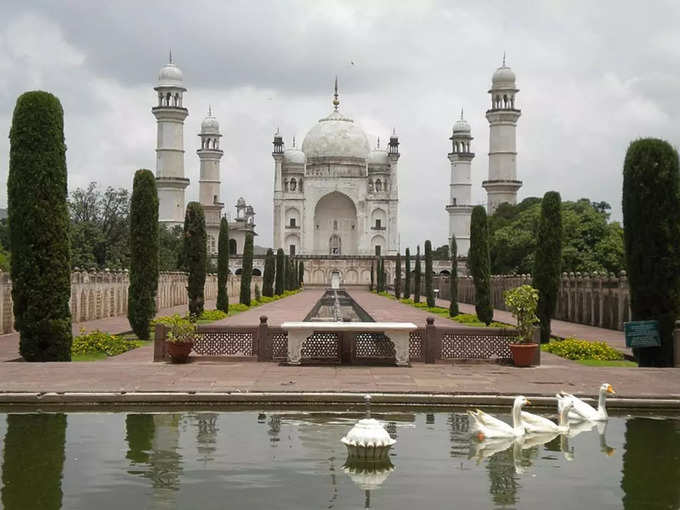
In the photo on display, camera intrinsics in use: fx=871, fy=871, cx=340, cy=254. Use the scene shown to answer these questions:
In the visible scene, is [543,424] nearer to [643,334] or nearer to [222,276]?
[643,334]

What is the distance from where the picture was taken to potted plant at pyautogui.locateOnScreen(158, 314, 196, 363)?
10.2 meters

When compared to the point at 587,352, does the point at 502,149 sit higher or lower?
higher

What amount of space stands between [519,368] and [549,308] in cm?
387

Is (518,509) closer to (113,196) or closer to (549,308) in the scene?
(549,308)

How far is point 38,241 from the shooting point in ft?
34.4

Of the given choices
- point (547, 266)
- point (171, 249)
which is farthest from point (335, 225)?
point (547, 266)

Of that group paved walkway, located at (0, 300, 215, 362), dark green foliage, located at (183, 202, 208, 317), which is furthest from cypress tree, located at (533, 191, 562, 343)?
dark green foliage, located at (183, 202, 208, 317)

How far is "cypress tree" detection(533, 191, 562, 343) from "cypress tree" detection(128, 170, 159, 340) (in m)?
6.32

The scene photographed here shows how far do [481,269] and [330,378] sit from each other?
11.0 metres

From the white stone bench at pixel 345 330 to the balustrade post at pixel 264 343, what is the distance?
0.43 m

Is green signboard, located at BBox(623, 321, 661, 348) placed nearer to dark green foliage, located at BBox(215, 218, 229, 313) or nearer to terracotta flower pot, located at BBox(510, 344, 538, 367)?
terracotta flower pot, located at BBox(510, 344, 538, 367)

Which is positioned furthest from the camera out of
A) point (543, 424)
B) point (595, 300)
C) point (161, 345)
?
point (595, 300)

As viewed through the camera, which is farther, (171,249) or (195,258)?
(171,249)

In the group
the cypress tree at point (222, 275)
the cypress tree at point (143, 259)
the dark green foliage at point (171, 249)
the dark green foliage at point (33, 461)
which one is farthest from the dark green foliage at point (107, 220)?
the dark green foliage at point (33, 461)
